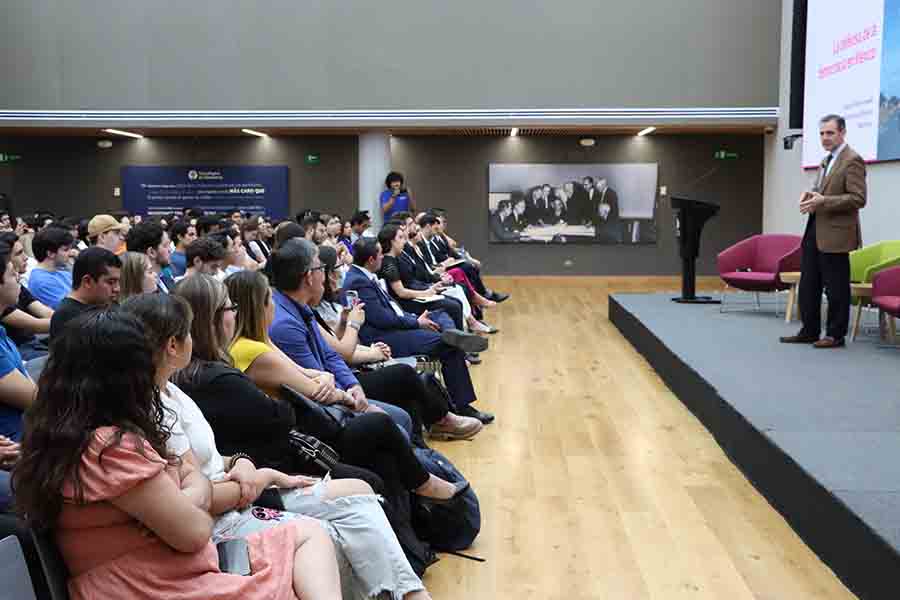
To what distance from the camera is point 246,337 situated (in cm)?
355

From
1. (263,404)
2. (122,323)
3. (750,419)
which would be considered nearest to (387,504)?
(263,404)

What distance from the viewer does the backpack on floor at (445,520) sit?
12.3 feet

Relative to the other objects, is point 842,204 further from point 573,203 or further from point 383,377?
point 573,203

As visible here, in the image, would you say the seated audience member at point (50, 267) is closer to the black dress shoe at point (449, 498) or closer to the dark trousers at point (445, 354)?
the dark trousers at point (445, 354)

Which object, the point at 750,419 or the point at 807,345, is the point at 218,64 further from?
the point at 750,419

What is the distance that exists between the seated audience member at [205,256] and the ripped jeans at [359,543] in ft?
9.91

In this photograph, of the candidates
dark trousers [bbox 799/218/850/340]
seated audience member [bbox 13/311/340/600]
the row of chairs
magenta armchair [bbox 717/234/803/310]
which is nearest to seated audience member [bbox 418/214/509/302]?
magenta armchair [bbox 717/234/803/310]

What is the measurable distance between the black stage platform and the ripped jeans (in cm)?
147

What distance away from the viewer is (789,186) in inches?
489

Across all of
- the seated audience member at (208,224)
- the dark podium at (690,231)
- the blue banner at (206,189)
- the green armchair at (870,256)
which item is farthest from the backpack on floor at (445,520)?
the blue banner at (206,189)

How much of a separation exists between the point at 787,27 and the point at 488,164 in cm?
489

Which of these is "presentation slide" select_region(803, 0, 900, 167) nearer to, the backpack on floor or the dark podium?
the dark podium

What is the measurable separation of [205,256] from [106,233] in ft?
5.96

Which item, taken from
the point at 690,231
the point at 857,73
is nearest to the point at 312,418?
the point at 690,231
